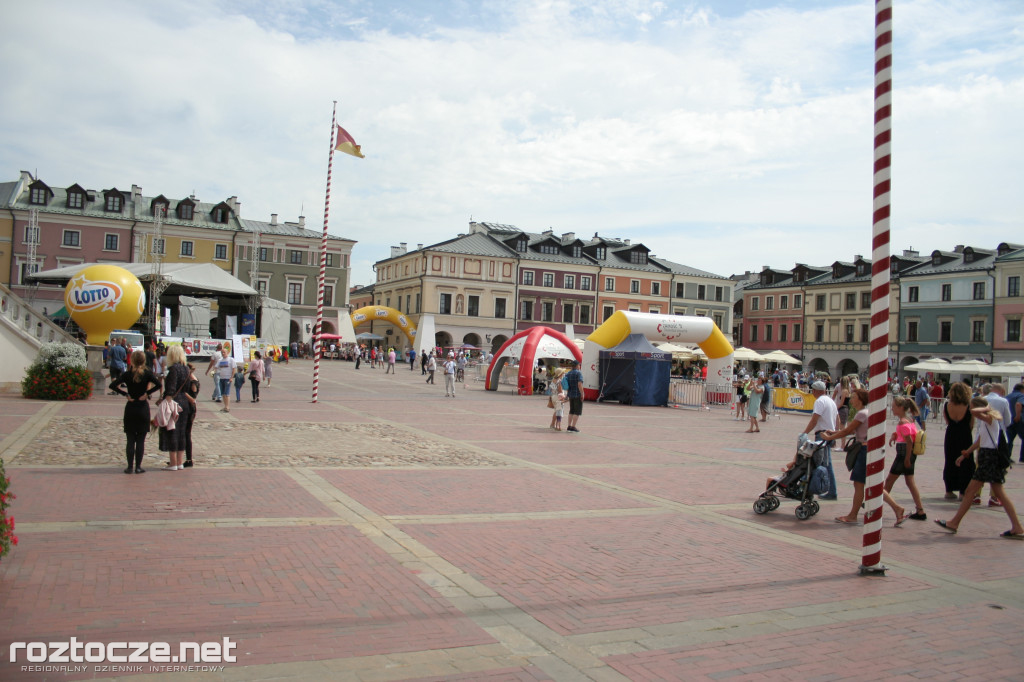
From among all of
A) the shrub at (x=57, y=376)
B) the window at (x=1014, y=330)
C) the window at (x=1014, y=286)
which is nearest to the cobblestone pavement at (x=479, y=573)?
the shrub at (x=57, y=376)

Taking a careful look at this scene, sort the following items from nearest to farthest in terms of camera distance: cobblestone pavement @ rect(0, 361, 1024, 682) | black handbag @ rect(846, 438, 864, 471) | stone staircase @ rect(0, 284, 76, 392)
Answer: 1. cobblestone pavement @ rect(0, 361, 1024, 682)
2. black handbag @ rect(846, 438, 864, 471)
3. stone staircase @ rect(0, 284, 76, 392)

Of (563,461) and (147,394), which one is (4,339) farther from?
(563,461)

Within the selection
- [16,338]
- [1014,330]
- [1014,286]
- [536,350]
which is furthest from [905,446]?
[1014,286]

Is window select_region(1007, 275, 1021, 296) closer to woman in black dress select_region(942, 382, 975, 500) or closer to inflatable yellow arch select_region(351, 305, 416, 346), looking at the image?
inflatable yellow arch select_region(351, 305, 416, 346)

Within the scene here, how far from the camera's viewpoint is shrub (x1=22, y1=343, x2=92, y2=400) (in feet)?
61.8

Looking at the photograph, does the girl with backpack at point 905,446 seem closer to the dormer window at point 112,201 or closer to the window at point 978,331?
the window at point 978,331

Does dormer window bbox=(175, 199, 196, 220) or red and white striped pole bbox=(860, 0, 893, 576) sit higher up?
dormer window bbox=(175, 199, 196, 220)

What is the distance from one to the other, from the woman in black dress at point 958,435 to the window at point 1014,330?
54202 millimetres

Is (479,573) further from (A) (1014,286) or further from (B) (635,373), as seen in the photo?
(A) (1014,286)

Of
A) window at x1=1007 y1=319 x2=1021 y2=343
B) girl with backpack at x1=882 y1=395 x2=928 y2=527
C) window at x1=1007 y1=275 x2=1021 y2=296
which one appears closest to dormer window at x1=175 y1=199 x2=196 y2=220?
window at x1=1007 y1=275 x2=1021 y2=296

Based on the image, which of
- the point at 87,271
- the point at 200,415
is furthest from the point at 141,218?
the point at 200,415

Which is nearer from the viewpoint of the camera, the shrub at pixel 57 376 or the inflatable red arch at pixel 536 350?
the shrub at pixel 57 376

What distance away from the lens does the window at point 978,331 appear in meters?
58.3

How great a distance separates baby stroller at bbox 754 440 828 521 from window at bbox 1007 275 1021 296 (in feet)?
189
